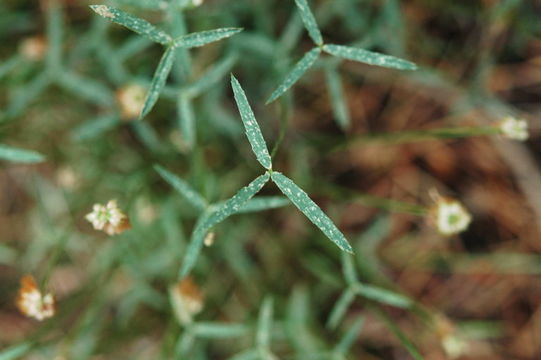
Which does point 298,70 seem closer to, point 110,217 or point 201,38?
point 201,38

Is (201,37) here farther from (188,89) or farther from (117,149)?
(117,149)

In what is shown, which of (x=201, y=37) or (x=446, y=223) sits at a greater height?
(x=201, y=37)

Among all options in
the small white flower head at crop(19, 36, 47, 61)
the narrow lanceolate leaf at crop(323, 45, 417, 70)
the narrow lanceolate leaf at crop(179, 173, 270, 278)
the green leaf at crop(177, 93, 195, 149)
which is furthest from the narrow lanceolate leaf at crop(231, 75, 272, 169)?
the small white flower head at crop(19, 36, 47, 61)

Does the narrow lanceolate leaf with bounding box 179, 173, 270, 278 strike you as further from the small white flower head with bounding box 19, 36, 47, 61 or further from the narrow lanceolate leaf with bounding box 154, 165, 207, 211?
the small white flower head with bounding box 19, 36, 47, 61

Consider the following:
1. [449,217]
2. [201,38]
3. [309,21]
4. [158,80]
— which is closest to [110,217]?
[158,80]

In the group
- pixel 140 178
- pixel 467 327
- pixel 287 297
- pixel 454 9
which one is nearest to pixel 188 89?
pixel 140 178
